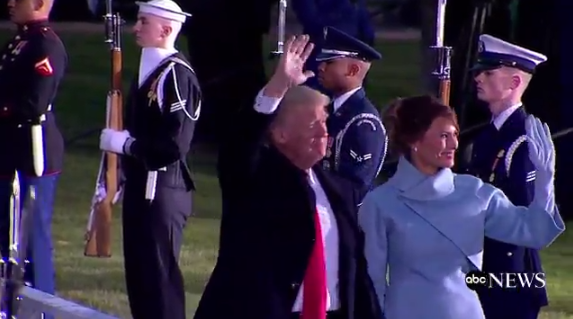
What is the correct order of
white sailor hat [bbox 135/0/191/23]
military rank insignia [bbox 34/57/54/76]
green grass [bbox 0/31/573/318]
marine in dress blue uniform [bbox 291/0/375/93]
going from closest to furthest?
white sailor hat [bbox 135/0/191/23], military rank insignia [bbox 34/57/54/76], green grass [bbox 0/31/573/318], marine in dress blue uniform [bbox 291/0/375/93]

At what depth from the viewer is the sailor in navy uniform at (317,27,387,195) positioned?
5933mm

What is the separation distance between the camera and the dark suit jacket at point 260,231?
4.38 m

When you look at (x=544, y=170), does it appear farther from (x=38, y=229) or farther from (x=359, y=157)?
(x=38, y=229)

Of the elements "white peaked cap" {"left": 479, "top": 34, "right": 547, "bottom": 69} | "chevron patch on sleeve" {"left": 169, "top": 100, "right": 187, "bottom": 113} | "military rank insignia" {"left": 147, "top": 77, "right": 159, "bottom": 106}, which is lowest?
"chevron patch on sleeve" {"left": 169, "top": 100, "right": 187, "bottom": 113}

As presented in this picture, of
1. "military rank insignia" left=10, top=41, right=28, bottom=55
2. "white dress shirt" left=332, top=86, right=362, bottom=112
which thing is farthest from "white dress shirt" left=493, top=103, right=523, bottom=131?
"military rank insignia" left=10, top=41, right=28, bottom=55

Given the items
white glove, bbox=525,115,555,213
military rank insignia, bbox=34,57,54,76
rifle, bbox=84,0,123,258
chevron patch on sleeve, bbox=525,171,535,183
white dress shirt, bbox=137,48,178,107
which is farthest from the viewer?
rifle, bbox=84,0,123,258

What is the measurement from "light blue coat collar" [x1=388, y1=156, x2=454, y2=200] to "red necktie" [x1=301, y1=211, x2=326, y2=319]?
0.28m

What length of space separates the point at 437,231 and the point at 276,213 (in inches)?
18.7

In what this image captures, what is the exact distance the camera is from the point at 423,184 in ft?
14.6

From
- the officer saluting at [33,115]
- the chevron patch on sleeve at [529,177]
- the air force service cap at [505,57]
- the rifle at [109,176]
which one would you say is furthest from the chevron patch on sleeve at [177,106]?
the chevron patch on sleeve at [529,177]

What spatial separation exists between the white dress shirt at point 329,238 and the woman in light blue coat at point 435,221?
0.32 ft

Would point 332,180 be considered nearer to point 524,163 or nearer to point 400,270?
point 400,270

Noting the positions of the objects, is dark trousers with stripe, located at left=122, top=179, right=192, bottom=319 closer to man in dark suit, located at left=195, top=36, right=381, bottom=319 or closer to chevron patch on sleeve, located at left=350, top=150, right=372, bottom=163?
chevron patch on sleeve, located at left=350, top=150, right=372, bottom=163

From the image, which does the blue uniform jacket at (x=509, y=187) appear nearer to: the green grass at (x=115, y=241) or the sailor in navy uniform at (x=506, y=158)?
the sailor in navy uniform at (x=506, y=158)
